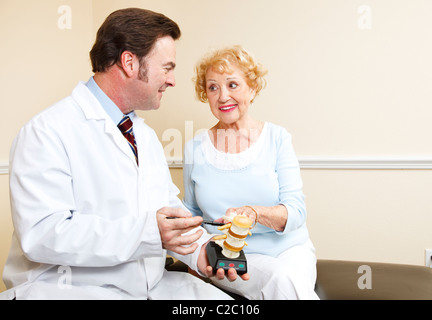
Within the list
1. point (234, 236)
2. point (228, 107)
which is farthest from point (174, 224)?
point (228, 107)

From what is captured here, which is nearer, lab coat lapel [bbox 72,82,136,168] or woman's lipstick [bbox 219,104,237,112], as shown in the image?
lab coat lapel [bbox 72,82,136,168]

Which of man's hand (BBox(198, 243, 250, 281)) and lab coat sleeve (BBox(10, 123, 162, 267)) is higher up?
lab coat sleeve (BBox(10, 123, 162, 267))

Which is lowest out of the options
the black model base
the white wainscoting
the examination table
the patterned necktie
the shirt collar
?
the examination table

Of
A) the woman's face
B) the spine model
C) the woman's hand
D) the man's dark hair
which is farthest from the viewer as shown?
the woman's face

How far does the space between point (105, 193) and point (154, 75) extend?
50 centimetres

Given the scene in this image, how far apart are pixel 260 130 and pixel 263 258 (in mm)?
651

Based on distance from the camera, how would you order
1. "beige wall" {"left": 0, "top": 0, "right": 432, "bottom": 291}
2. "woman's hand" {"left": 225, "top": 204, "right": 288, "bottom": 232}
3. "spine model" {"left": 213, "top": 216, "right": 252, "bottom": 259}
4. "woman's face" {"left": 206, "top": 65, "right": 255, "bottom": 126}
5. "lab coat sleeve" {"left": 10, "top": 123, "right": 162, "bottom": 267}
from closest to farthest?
"lab coat sleeve" {"left": 10, "top": 123, "right": 162, "bottom": 267}
"spine model" {"left": 213, "top": 216, "right": 252, "bottom": 259}
"woman's hand" {"left": 225, "top": 204, "right": 288, "bottom": 232}
"woman's face" {"left": 206, "top": 65, "right": 255, "bottom": 126}
"beige wall" {"left": 0, "top": 0, "right": 432, "bottom": 291}

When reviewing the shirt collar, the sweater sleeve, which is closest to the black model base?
the sweater sleeve

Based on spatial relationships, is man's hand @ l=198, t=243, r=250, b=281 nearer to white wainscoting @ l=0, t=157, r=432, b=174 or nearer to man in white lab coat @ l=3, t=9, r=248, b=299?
man in white lab coat @ l=3, t=9, r=248, b=299

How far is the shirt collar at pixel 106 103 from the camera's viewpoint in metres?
1.45

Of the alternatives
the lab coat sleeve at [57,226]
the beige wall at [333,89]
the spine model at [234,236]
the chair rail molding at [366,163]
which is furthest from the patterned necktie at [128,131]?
the chair rail molding at [366,163]

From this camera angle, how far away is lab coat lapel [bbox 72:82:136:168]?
134 centimetres

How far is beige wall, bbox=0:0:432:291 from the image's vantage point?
219 cm

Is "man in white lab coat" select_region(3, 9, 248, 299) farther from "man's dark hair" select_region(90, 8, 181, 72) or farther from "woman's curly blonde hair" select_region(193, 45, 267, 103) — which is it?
"woman's curly blonde hair" select_region(193, 45, 267, 103)
